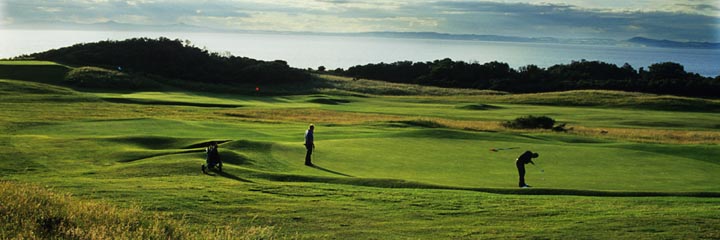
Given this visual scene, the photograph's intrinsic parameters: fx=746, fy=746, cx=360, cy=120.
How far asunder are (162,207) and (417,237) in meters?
5.32

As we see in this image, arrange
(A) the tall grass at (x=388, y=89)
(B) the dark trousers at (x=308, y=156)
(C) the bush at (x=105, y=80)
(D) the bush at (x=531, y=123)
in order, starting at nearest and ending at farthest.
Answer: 1. (B) the dark trousers at (x=308, y=156)
2. (D) the bush at (x=531, y=123)
3. (C) the bush at (x=105, y=80)
4. (A) the tall grass at (x=388, y=89)

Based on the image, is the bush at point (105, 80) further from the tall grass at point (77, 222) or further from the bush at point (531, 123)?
the tall grass at point (77, 222)

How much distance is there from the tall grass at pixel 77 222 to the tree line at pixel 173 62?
92.2 metres

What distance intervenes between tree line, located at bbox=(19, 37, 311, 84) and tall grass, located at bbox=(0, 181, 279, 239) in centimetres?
9222

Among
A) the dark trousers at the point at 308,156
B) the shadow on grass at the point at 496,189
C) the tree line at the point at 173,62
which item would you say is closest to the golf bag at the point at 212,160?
the shadow on grass at the point at 496,189

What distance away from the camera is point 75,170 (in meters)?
21.9

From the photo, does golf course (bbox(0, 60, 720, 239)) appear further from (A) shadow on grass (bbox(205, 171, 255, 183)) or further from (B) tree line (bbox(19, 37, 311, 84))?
(B) tree line (bbox(19, 37, 311, 84))

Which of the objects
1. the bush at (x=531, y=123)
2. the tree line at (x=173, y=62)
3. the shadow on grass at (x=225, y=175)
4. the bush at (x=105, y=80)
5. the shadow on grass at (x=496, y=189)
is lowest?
the shadow on grass at (x=225, y=175)

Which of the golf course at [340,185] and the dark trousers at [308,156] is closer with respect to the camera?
the golf course at [340,185]

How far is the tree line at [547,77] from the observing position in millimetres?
107869

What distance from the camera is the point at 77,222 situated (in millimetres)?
11289

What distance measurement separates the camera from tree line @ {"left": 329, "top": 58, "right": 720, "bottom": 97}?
108 m

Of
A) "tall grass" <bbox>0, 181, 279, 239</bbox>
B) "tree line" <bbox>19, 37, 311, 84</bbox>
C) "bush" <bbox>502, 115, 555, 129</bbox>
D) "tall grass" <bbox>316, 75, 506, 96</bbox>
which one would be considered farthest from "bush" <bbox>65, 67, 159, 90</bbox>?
"tall grass" <bbox>0, 181, 279, 239</bbox>

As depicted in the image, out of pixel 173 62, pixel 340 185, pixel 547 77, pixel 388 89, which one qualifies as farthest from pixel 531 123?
pixel 547 77
